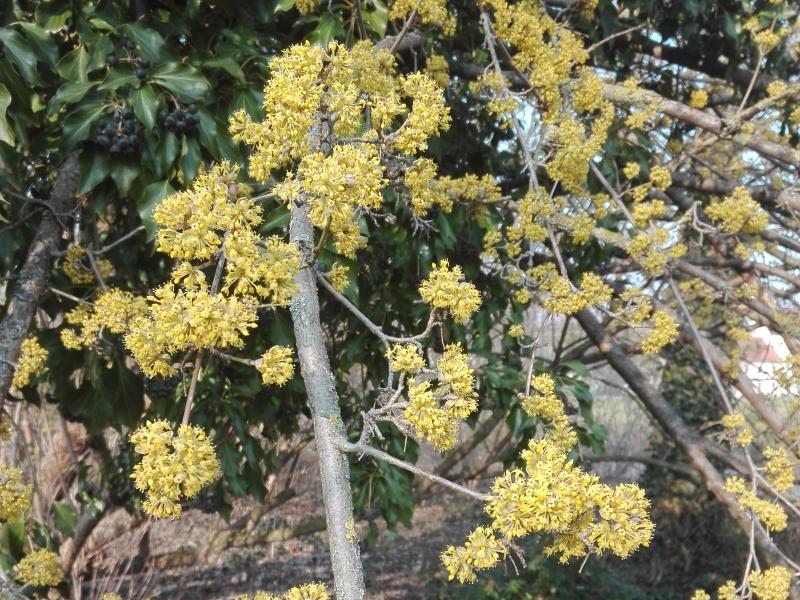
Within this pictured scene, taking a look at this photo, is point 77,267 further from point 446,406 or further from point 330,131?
point 446,406

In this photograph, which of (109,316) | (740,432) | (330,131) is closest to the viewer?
(330,131)

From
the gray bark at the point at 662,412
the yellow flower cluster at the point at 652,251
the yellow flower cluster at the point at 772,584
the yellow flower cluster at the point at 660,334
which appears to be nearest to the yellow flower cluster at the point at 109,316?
the yellow flower cluster at the point at 660,334

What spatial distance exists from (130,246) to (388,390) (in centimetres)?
225

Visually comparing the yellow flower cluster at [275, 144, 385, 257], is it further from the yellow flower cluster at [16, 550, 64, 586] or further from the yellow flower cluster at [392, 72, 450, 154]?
the yellow flower cluster at [16, 550, 64, 586]

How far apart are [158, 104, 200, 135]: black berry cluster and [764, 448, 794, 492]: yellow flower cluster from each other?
101 inches

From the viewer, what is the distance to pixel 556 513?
0.94 meters

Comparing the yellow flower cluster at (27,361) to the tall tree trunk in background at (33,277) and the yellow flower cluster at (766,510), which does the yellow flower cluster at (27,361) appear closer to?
the tall tree trunk in background at (33,277)

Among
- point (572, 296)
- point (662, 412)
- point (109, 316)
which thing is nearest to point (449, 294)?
point (572, 296)

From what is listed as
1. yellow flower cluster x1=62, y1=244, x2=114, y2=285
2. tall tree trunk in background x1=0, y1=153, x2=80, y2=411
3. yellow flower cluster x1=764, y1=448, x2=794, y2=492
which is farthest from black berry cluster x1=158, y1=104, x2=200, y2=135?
yellow flower cluster x1=764, y1=448, x2=794, y2=492

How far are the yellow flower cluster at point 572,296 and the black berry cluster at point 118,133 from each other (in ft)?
4.50

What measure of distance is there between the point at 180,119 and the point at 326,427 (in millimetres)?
1305

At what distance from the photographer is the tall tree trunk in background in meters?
1.94

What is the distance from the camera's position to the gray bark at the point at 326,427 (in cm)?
102

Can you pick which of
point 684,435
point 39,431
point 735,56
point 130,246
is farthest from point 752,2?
point 39,431
